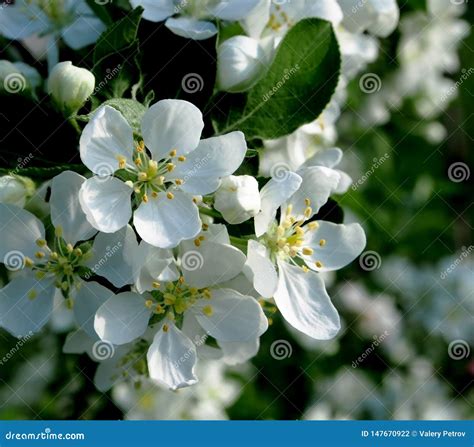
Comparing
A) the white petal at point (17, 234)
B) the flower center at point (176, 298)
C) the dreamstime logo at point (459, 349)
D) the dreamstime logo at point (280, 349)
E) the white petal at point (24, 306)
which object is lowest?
the dreamstime logo at point (459, 349)

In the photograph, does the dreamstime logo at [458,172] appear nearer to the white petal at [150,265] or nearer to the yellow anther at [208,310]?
the yellow anther at [208,310]

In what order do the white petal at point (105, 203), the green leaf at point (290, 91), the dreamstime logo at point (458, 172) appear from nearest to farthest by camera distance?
1. the white petal at point (105, 203)
2. the green leaf at point (290, 91)
3. the dreamstime logo at point (458, 172)

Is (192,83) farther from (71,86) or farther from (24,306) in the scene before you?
(24,306)

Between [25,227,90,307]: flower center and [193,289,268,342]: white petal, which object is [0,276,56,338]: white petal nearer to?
[25,227,90,307]: flower center

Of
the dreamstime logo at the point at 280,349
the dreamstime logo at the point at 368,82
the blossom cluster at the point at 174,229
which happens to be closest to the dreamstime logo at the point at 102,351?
the blossom cluster at the point at 174,229
